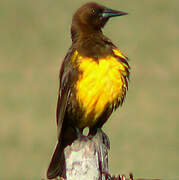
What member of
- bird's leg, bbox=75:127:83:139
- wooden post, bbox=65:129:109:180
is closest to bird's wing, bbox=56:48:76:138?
bird's leg, bbox=75:127:83:139

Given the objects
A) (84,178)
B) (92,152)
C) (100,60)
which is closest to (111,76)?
(100,60)

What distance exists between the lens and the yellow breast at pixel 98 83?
2.05 m

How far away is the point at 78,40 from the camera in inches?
86.9

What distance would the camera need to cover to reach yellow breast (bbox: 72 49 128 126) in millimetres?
2047

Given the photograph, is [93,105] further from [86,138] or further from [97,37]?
[97,37]

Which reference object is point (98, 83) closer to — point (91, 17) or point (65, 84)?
point (65, 84)

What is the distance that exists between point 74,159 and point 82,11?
876 mm

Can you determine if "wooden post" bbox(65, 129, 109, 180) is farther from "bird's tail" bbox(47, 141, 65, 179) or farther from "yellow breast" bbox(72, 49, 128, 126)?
"yellow breast" bbox(72, 49, 128, 126)

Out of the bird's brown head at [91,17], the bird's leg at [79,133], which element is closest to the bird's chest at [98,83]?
the bird's leg at [79,133]

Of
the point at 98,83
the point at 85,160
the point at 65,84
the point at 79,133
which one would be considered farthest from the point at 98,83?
the point at 85,160

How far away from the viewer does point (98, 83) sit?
80.7 inches

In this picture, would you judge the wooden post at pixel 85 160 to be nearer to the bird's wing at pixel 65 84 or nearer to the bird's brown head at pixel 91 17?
the bird's wing at pixel 65 84

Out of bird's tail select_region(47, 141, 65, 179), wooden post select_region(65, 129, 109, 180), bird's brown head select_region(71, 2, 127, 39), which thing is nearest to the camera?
wooden post select_region(65, 129, 109, 180)

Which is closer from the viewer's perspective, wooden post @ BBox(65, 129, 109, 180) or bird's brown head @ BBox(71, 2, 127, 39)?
wooden post @ BBox(65, 129, 109, 180)
